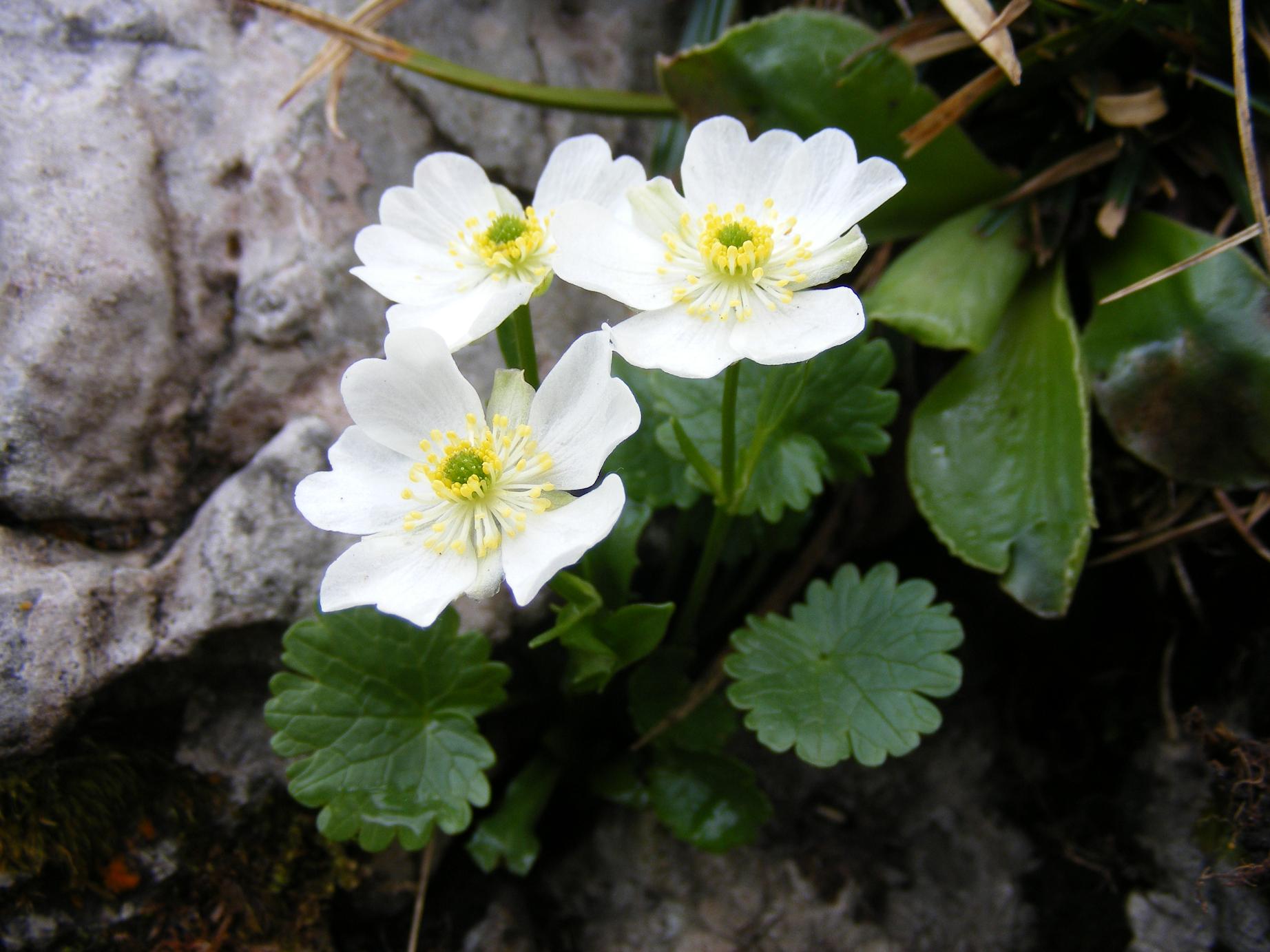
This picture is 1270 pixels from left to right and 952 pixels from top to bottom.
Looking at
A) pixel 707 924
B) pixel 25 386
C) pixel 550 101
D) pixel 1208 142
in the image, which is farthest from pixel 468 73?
pixel 707 924

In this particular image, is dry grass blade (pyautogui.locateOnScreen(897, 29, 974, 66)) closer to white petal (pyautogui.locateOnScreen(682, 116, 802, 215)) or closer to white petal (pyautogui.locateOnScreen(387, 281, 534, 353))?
white petal (pyautogui.locateOnScreen(682, 116, 802, 215))

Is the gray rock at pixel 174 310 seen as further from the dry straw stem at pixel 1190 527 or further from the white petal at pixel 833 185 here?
the dry straw stem at pixel 1190 527

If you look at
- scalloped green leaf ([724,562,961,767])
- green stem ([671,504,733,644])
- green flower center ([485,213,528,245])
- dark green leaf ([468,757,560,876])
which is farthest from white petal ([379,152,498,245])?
dark green leaf ([468,757,560,876])

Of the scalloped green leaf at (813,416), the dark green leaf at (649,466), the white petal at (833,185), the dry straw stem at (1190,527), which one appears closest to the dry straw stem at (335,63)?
the dark green leaf at (649,466)

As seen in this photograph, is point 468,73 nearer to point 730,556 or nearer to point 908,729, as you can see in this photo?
point 730,556

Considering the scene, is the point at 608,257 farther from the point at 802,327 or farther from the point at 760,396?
the point at 760,396

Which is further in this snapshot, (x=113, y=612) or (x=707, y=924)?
(x=707, y=924)
